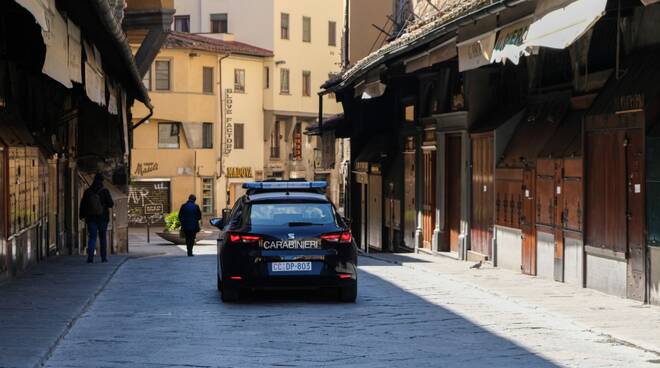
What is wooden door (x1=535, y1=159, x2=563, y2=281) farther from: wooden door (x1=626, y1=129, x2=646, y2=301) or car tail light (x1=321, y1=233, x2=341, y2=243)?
car tail light (x1=321, y1=233, x2=341, y2=243)

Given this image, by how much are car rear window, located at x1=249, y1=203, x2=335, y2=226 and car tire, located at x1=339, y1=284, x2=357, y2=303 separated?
32.5 inches

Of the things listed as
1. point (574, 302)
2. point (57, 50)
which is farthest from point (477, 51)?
point (57, 50)

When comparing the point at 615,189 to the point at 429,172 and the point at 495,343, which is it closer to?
the point at 495,343

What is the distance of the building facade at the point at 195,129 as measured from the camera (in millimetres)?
67250

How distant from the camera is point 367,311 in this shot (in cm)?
1488

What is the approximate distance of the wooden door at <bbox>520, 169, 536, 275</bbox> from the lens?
66.7ft

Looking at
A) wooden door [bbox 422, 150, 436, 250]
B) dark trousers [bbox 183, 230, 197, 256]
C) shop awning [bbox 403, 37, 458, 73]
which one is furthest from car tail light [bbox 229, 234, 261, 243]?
dark trousers [bbox 183, 230, 197, 256]

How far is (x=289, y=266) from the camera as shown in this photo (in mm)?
15273

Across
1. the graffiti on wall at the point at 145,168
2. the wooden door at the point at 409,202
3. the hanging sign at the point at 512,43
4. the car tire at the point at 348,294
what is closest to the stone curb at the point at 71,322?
the car tire at the point at 348,294

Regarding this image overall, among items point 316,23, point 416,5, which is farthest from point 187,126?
point 416,5

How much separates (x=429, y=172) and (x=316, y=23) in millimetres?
51513

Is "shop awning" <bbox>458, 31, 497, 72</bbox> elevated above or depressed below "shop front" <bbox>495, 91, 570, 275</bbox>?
above

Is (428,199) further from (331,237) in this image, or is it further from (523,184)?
(331,237)

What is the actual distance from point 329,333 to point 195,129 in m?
56.5
